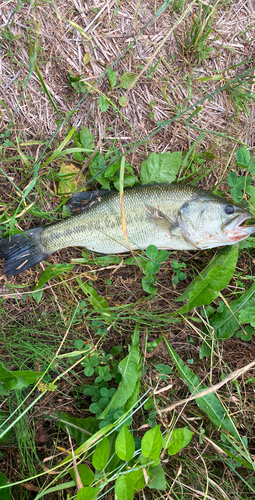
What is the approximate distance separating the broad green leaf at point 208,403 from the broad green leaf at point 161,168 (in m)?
1.82

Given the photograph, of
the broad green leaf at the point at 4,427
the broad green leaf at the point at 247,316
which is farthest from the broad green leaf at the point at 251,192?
the broad green leaf at the point at 4,427

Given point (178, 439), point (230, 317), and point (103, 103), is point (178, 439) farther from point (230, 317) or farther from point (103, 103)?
point (103, 103)

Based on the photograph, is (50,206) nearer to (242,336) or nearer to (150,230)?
(150,230)

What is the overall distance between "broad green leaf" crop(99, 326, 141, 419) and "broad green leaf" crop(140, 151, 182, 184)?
158cm

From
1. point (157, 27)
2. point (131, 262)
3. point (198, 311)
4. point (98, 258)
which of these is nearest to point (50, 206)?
point (98, 258)

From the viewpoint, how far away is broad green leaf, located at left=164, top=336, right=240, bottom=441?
2979 mm

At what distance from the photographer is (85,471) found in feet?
7.38

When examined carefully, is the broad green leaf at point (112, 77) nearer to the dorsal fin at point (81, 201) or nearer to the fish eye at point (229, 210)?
the dorsal fin at point (81, 201)

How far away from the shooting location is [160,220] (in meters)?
3.30

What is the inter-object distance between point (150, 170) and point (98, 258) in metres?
1.09

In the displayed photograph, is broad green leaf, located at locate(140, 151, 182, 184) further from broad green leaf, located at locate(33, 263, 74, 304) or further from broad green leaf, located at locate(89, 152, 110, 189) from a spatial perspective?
broad green leaf, located at locate(33, 263, 74, 304)

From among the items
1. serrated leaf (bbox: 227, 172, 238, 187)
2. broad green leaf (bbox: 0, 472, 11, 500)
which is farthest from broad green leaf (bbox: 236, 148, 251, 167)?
broad green leaf (bbox: 0, 472, 11, 500)

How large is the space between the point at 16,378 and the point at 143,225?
71.4 inches

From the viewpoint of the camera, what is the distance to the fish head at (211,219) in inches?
129
